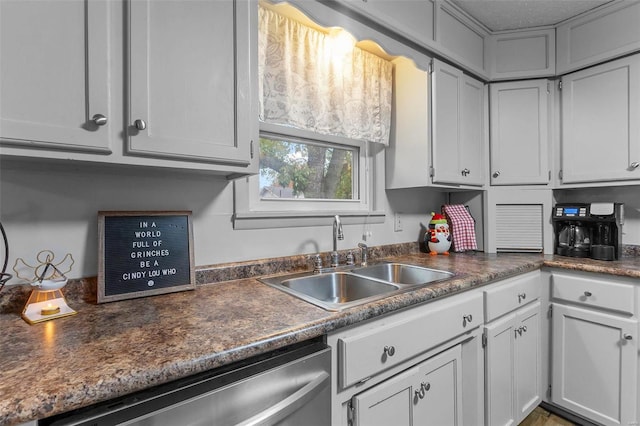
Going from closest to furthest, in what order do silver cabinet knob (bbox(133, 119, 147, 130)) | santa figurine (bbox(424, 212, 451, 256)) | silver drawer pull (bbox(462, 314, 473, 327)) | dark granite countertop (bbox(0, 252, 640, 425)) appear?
dark granite countertop (bbox(0, 252, 640, 425)) < silver cabinet knob (bbox(133, 119, 147, 130)) < silver drawer pull (bbox(462, 314, 473, 327)) < santa figurine (bbox(424, 212, 451, 256))

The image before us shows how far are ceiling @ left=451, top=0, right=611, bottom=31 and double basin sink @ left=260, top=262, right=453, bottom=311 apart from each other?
1.63 meters

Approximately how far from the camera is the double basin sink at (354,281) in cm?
138

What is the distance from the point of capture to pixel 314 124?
→ 1658 millimetres

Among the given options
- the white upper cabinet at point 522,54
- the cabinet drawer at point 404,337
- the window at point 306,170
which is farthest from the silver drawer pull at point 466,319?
the white upper cabinet at point 522,54

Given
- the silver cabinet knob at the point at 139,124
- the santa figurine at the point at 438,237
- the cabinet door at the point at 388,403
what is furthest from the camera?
the santa figurine at the point at 438,237

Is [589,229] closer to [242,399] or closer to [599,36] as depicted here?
[599,36]

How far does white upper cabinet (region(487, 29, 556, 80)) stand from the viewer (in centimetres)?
209

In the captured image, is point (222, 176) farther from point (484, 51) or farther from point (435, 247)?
point (484, 51)

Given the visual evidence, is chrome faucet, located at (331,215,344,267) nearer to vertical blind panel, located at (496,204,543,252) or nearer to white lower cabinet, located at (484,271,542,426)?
white lower cabinet, located at (484,271,542,426)

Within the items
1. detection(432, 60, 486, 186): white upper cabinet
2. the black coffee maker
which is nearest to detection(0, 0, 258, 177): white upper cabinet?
detection(432, 60, 486, 186): white upper cabinet

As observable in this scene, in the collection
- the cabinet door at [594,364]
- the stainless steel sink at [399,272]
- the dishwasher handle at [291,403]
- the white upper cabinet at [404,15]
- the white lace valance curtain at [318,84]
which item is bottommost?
the cabinet door at [594,364]

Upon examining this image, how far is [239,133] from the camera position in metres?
1.09

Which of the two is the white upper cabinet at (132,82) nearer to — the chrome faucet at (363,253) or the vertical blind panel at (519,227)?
the chrome faucet at (363,253)

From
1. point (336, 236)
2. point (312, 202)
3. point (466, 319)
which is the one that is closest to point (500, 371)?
point (466, 319)
